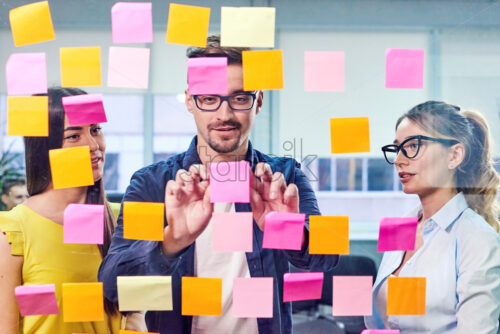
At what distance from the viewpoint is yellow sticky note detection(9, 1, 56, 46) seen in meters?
1.40

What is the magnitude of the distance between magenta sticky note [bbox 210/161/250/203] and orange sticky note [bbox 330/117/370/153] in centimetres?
28

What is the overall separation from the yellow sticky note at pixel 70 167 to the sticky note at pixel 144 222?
0.16 meters

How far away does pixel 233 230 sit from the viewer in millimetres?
1359

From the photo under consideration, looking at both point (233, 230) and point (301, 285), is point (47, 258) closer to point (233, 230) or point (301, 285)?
point (233, 230)

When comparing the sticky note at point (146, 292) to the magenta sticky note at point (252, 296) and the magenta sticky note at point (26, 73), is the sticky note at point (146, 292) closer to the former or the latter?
the magenta sticky note at point (252, 296)

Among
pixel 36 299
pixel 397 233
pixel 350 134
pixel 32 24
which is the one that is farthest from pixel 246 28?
pixel 36 299

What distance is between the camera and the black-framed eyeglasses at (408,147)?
1395 mm

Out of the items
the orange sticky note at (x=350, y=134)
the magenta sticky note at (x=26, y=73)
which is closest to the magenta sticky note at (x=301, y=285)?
the orange sticky note at (x=350, y=134)

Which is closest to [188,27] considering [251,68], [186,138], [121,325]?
[251,68]

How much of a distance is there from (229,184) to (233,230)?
13cm

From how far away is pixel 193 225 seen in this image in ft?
4.49

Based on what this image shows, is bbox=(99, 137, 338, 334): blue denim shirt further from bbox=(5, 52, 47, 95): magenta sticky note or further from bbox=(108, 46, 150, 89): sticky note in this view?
bbox=(5, 52, 47, 95): magenta sticky note

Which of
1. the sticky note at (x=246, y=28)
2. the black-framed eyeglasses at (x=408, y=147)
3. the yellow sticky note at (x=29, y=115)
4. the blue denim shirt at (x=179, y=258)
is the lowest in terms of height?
the blue denim shirt at (x=179, y=258)

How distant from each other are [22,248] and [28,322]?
22 cm
